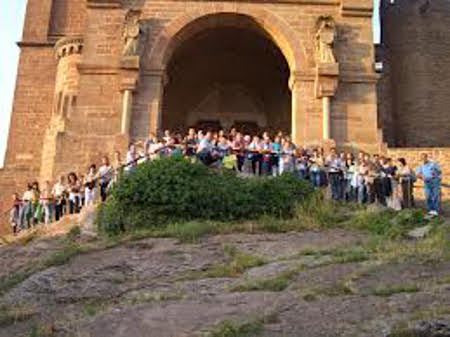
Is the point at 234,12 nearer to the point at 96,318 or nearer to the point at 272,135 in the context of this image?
the point at 272,135

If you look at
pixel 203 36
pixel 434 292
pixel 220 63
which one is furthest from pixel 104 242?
pixel 220 63

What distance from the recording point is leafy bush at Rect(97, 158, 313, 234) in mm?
12922

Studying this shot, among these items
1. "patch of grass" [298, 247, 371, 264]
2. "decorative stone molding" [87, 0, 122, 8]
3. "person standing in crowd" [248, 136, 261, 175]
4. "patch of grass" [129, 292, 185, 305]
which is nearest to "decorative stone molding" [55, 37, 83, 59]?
"decorative stone molding" [87, 0, 122, 8]

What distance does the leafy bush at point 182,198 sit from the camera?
12.9 metres

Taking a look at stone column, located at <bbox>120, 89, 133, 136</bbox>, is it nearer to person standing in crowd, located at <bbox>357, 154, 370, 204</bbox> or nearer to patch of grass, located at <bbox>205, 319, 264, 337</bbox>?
person standing in crowd, located at <bbox>357, 154, 370, 204</bbox>

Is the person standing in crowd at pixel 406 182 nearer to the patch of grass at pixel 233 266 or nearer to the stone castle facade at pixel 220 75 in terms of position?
the stone castle facade at pixel 220 75

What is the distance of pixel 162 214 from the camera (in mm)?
12961

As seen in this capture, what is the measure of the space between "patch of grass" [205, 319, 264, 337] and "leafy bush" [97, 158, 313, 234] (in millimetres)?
6183

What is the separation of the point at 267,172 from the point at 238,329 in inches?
347

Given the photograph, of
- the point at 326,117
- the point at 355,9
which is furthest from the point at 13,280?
the point at 355,9

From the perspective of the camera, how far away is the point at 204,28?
A: 2059cm

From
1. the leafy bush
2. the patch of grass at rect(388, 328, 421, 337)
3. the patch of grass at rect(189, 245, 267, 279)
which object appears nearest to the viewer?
the patch of grass at rect(388, 328, 421, 337)

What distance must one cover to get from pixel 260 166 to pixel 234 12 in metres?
6.54

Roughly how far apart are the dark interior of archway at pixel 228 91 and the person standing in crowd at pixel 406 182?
932cm
